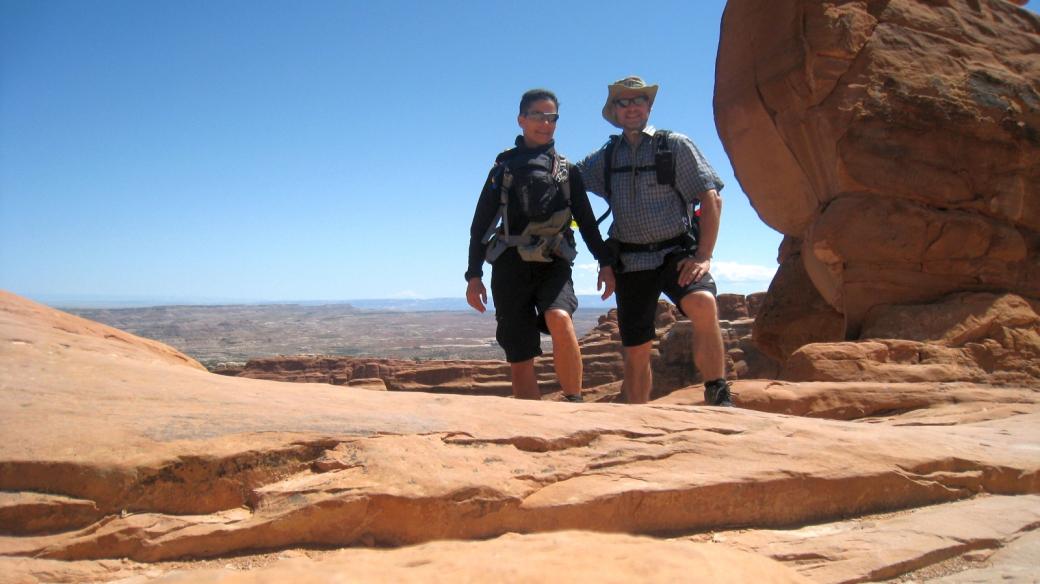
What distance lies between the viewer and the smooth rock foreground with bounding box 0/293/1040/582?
174cm

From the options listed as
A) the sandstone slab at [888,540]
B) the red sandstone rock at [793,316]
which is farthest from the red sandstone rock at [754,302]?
the sandstone slab at [888,540]

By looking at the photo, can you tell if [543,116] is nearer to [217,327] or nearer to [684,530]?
[684,530]

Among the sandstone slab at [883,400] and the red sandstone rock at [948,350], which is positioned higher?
the red sandstone rock at [948,350]

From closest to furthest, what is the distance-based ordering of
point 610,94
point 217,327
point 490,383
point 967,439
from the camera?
1. point 967,439
2. point 610,94
3. point 490,383
4. point 217,327

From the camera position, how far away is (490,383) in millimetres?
24312

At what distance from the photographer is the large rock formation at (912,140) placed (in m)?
5.88

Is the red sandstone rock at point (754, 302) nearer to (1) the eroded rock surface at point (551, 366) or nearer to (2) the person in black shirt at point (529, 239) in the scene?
(1) the eroded rock surface at point (551, 366)

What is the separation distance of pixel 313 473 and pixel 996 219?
640 cm

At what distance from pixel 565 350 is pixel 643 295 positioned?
2.22 feet

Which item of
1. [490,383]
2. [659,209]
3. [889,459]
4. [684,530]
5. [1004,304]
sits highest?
[659,209]

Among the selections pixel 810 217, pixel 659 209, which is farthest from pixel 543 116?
pixel 810 217

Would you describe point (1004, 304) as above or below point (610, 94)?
below

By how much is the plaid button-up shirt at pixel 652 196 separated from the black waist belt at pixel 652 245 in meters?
0.02

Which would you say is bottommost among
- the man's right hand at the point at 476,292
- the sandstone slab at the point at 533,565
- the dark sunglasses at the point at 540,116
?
the sandstone slab at the point at 533,565
